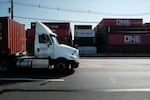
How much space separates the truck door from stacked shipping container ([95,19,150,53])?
119 ft

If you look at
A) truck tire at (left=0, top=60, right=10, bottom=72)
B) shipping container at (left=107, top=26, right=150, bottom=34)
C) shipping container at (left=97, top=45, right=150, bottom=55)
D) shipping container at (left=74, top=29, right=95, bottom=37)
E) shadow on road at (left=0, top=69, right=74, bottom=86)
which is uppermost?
shipping container at (left=107, top=26, right=150, bottom=34)

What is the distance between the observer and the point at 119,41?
56.6 m

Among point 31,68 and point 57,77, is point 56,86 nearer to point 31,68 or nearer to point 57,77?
point 57,77

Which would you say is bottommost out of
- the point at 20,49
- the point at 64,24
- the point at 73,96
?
the point at 73,96

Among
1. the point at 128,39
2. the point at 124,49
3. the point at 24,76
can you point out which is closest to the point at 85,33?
the point at 128,39

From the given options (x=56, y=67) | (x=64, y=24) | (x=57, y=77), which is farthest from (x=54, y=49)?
(x=64, y=24)

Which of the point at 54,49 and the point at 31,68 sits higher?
the point at 54,49

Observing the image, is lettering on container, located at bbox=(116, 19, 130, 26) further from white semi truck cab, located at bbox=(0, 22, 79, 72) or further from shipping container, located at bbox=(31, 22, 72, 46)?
white semi truck cab, located at bbox=(0, 22, 79, 72)

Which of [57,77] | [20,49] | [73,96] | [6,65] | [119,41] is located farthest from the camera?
[119,41]

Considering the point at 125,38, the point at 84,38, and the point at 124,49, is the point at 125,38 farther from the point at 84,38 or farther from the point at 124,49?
the point at 84,38

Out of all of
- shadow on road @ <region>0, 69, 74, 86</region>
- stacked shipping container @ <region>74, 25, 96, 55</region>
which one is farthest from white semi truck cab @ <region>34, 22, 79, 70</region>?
stacked shipping container @ <region>74, 25, 96, 55</region>

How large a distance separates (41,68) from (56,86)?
221 inches

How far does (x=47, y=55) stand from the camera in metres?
18.2

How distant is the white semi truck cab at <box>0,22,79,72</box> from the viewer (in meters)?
18.1
